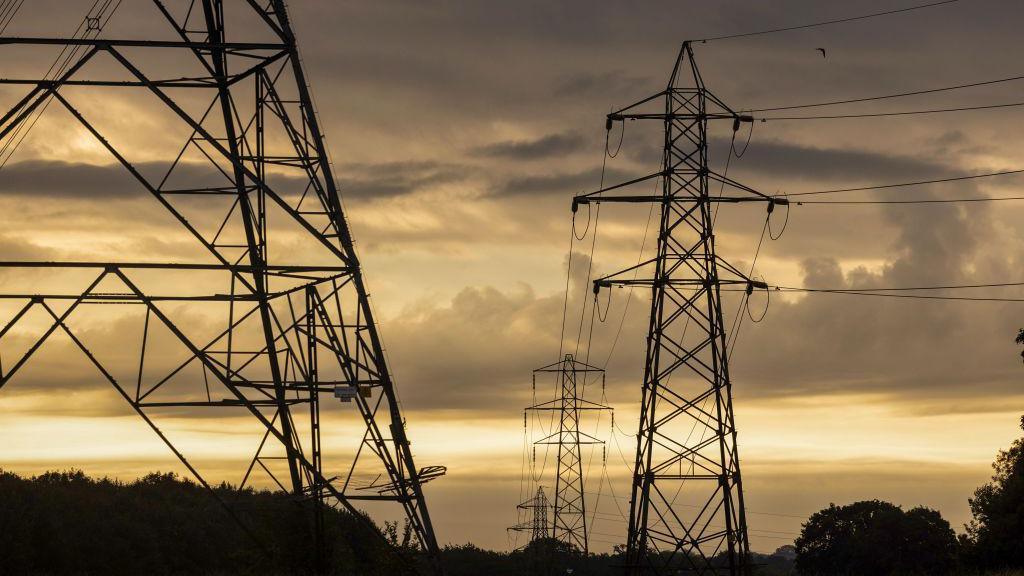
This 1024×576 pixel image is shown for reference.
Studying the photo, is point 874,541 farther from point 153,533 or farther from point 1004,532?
point 153,533

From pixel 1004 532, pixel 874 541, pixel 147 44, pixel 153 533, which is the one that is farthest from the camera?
pixel 874 541

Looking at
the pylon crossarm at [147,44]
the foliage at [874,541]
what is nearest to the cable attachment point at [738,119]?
the pylon crossarm at [147,44]

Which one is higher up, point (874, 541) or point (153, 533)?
point (874, 541)

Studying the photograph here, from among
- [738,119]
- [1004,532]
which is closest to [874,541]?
[1004,532]

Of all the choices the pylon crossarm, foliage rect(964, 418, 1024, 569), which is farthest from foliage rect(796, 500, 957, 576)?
the pylon crossarm

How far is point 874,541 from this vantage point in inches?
3917

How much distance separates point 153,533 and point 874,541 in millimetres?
66427

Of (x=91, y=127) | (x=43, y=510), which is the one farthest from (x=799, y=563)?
(x=91, y=127)

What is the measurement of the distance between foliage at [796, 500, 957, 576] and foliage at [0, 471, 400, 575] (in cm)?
5684

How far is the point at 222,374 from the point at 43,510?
2000 cm

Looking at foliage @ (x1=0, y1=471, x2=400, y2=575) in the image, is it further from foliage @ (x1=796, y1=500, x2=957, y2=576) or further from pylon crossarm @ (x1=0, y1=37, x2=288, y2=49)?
foliage @ (x1=796, y1=500, x2=957, y2=576)

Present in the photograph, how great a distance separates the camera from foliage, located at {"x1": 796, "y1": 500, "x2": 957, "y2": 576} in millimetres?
98625

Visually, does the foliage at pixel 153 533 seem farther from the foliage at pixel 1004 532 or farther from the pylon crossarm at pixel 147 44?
the foliage at pixel 1004 532

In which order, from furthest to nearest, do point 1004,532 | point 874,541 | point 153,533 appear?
1. point 874,541
2. point 1004,532
3. point 153,533
